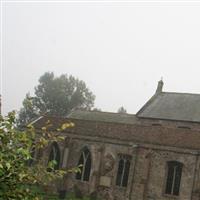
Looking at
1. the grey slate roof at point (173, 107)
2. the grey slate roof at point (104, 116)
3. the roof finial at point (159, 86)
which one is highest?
the roof finial at point (159, 86)

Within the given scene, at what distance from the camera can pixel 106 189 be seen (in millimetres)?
27125

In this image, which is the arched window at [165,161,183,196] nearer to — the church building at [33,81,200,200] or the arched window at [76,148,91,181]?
the church building at [33,81,200,200]

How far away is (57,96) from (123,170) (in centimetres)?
4455

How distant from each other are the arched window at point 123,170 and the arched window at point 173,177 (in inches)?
116

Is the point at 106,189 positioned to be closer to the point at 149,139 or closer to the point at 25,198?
the point at 149,139

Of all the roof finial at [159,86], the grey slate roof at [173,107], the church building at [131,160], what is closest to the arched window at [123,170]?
the church building at [131,160]

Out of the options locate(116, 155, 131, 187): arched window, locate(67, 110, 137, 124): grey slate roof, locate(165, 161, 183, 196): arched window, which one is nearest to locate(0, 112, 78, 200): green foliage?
locate(165, 161, 183, 196): arched window

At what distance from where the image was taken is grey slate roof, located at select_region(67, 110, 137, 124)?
42.1 m

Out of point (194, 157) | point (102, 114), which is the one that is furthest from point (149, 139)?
point (102, 114)

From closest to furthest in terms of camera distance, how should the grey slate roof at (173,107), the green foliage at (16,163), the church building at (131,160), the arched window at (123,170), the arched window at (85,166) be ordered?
the green foliage at (16,163) < the church building at (131,160) < the arched window at (123,170) < the arched window at (85,166) < the grey slate roof at (173,107)

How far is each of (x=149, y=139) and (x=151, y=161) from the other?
1.58 metres

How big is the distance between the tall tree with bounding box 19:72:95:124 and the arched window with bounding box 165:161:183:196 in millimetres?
44198

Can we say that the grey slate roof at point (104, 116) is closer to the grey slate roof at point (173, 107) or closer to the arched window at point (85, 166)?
the grey slate roof at point (173, 107)

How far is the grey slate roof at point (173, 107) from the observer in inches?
1490
